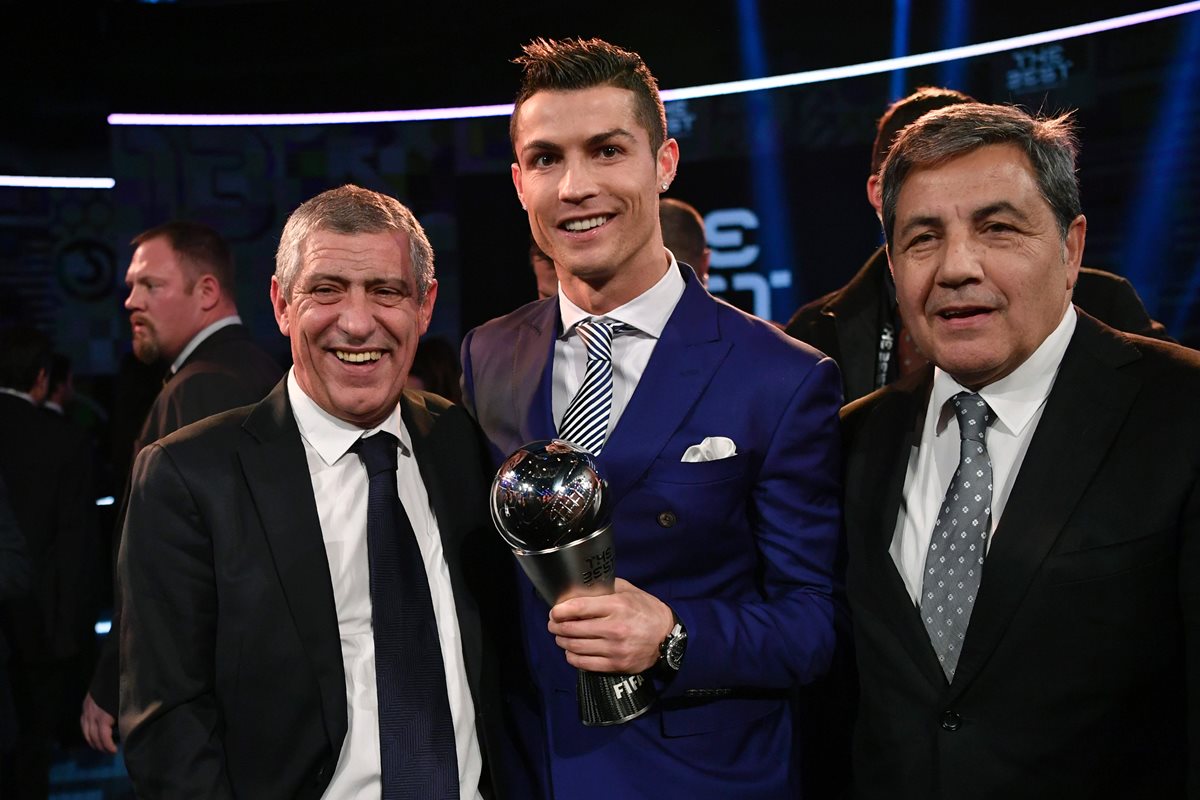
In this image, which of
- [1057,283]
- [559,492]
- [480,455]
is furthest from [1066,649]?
[480,455]

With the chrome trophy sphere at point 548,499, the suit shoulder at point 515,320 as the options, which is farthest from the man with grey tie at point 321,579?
the chrome trophy sphere at point 548,499

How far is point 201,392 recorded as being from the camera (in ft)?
12.9

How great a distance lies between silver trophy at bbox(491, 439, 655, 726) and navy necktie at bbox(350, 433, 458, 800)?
42 cm

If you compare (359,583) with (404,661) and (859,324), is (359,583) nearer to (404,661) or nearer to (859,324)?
(404,661)

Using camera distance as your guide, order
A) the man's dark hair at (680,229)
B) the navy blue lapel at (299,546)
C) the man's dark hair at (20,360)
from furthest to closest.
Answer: the man's dark hair at (20,360)
the man's dark hair at (680,229)
the navy blue lapel at (299,546)

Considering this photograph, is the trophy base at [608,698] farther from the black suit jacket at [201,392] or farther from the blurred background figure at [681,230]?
the blurred background figure at [681,230]

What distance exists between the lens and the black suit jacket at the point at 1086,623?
1939 millimetres

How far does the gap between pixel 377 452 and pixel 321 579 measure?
0.30 meters

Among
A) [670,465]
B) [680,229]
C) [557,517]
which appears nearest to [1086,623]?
[670,465]

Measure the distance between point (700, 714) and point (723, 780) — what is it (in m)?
0.13

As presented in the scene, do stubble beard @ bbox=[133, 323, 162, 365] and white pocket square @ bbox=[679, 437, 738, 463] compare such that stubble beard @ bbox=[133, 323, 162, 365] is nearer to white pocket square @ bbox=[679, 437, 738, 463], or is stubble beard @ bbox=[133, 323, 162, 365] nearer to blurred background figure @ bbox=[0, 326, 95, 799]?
blurred background figure @ bbox=[0, 326, 95, 799]

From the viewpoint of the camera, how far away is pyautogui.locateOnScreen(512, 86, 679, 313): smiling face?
2391 millimetres

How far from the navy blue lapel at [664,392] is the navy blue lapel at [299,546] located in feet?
1.94

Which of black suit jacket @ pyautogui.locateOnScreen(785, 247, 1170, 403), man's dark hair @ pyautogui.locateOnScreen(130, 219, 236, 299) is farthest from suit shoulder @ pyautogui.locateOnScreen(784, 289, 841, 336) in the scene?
man's dark hair @ pyautogui.locateOnScreen(130, 219, 236, 299)
